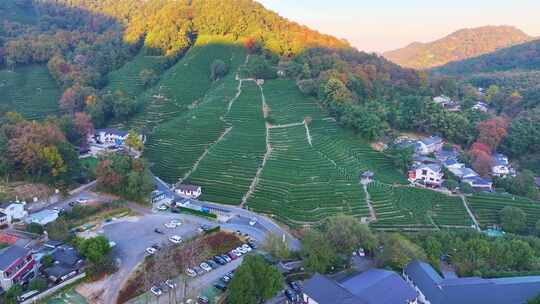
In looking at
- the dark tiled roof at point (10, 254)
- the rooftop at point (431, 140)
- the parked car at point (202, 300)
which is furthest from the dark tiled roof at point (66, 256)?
the rooftop at point (431, 140)

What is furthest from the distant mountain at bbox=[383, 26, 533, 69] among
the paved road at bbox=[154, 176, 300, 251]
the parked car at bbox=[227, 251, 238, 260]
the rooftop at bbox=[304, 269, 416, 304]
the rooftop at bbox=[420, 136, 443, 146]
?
the rooftop at bbox=[304, 269, 416, 304]

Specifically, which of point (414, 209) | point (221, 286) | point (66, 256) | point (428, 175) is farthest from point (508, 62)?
point (66, 256)

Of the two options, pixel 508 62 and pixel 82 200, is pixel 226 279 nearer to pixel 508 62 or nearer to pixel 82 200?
pixel 82 200

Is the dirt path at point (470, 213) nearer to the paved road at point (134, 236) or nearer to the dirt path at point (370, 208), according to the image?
the dirt path at point (370, 208)

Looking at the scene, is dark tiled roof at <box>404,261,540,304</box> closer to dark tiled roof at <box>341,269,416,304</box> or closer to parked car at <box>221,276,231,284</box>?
dark tiled roof at <box>341,269,416,304</box>

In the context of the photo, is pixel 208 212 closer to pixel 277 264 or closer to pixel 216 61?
pixel 277 264
